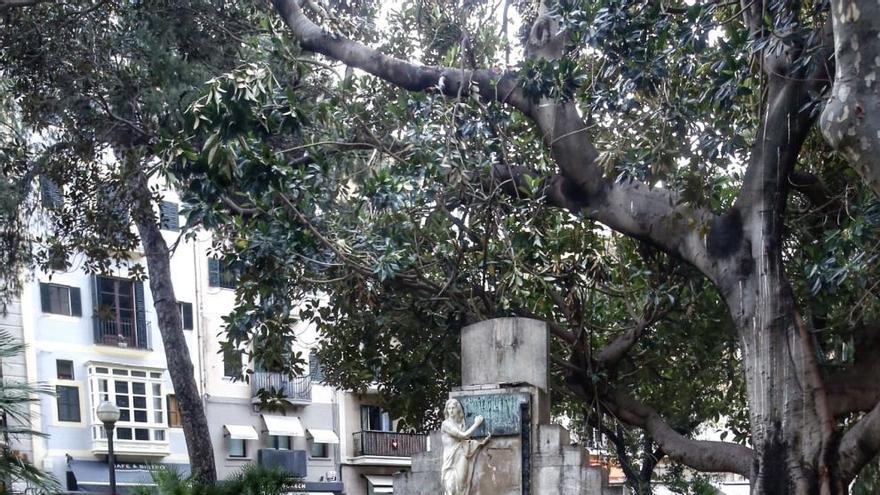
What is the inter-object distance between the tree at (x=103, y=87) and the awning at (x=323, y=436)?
18.6 meters

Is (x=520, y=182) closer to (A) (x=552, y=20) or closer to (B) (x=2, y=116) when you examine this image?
(A) (x=552, y=20)

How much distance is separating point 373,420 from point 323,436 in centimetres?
291

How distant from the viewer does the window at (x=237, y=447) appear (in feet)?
119

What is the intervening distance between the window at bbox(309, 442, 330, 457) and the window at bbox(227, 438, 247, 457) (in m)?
2.61

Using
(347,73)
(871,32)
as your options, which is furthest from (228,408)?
(871,32)

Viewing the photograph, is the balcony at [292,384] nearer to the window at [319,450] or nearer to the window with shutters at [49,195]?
the window at [319,450]

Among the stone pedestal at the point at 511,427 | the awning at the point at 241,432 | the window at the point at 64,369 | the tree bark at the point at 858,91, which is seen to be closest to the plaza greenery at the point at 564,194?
the stone pedestal at the point at 511,427

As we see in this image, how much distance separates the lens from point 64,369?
106 ft

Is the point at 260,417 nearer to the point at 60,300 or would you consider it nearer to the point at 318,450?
the point at 318,450

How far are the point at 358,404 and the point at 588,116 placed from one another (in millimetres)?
26597

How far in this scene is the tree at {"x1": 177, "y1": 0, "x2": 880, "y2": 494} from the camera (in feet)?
39.3

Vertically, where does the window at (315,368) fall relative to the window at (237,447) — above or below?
above

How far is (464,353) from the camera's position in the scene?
13.9 m

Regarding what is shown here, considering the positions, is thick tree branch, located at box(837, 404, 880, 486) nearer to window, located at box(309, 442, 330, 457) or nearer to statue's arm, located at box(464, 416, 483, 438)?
statue's arm, located at box(464, 416, 483, 438)
